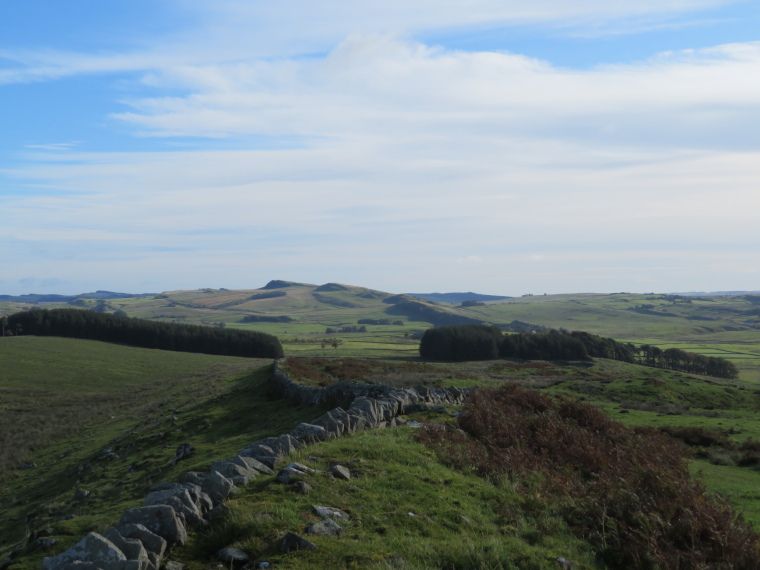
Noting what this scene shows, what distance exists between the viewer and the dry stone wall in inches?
337

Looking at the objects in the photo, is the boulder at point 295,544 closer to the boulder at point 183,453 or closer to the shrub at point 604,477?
the shrub at point 604,477

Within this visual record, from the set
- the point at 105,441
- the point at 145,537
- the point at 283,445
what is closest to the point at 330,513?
the point at 145,537

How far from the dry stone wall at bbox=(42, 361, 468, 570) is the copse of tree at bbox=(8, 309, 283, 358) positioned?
406 feet

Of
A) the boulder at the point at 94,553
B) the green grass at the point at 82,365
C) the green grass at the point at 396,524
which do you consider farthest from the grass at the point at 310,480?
the green grass at the point at 82,365

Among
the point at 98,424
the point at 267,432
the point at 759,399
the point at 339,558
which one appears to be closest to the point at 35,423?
the point at 98,424

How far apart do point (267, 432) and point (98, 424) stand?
2603cm

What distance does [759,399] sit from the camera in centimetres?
5053

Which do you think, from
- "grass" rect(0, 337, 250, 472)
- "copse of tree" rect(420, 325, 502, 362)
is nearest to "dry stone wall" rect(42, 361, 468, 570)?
"grass" rect(0, 337, 250, 472)

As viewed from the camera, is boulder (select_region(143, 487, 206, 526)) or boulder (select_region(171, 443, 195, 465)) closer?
boulder (select_region(143, 487, 206, 526))

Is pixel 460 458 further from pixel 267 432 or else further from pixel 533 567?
pixel 267 432

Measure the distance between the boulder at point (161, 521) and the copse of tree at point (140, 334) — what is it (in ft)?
433

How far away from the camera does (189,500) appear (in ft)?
34.9

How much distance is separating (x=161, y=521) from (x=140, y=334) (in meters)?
143

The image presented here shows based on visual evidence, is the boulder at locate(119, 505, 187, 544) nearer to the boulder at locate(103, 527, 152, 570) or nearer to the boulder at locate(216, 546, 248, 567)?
the boulder at locate(103, 527, 152, 570)
